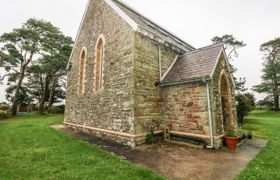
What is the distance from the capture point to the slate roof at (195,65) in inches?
304

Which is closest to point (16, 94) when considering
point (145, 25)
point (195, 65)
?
point (145, 25)

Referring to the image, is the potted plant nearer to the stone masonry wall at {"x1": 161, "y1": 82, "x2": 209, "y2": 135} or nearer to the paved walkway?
the paved walkway

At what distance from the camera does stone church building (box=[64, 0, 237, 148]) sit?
291 inches

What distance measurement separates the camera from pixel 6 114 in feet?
73.2

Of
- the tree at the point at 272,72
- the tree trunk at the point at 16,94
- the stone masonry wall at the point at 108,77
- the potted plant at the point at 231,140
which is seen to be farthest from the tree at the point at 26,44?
the tree at the point at 272,72

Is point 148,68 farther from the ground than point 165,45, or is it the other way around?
point 165,45

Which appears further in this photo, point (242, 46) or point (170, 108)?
point (242, 46)

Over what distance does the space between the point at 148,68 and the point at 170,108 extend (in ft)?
7.89

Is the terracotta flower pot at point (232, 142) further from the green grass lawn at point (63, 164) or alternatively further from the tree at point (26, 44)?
the tree at point (26, 44)

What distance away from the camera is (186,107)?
25.8 ft

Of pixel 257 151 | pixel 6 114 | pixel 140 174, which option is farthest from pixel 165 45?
pixel 6 114

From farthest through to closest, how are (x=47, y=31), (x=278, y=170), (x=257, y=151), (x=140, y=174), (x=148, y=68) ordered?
(x=47, y=31), (x=148, y=68), (x=257, y=151), (x=278, y=170), (x=140, y=174)

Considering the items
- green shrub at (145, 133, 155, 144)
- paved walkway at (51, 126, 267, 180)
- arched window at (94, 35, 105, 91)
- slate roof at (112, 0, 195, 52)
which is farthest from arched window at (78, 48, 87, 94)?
green shrub at (145, 133, 155, 144)

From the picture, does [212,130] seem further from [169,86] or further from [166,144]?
[169,86]
